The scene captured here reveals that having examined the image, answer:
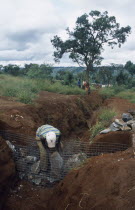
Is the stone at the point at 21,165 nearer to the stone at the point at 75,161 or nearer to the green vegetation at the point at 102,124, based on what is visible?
the stone at the point at 75,161

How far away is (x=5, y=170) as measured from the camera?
4328 millimetres

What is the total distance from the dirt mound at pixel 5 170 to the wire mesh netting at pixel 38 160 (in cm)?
31

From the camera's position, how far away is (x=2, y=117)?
6.09 m

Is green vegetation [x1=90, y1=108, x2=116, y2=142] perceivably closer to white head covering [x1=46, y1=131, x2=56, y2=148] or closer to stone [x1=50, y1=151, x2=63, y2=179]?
stone [x1=50, y1=151, x2=63, y2=179]

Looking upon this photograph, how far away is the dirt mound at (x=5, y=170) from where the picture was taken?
422 cm

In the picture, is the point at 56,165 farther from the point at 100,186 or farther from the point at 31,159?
the point at 100,186

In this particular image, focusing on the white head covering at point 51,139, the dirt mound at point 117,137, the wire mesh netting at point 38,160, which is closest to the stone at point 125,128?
the dirt mound at point 117,137

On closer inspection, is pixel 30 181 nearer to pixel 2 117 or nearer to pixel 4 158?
pixel 4 158

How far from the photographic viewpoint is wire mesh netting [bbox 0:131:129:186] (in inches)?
186

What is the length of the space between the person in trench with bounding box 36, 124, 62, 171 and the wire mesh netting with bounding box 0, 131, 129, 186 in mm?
39

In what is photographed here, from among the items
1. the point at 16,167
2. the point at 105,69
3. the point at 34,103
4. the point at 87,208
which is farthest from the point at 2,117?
the point at 105,69

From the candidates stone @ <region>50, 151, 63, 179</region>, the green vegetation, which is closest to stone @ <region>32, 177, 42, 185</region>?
stone @ <region>50, 151, 63, 179</region>

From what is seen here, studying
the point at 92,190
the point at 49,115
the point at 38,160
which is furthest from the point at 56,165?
the point at 49,115

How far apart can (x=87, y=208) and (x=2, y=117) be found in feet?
12.1
